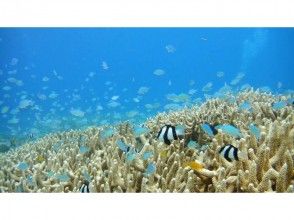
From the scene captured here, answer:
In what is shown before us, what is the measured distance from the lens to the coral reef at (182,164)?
487 cm

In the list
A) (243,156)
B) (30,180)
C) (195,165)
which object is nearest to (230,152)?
(243,156)

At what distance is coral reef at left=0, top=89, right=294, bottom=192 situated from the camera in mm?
4871

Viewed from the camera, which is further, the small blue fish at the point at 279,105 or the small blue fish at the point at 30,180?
the small blue fish at the point at 279,105

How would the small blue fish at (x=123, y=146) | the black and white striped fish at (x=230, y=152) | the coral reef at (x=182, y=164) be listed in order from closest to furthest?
the black and white striped fish at (x=230, y=152) → the coral reef at (x=182, y=164) → the small blue fish at (x=123, y=146)

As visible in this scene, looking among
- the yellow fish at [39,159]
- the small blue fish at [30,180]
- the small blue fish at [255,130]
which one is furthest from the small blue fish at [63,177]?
the small blue fish at [255,130]

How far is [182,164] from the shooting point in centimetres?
538

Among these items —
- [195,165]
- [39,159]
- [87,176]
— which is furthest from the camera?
[39,159]

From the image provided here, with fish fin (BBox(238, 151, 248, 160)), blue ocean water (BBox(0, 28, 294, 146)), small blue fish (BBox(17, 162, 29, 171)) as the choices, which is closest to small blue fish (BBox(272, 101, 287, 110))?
blue ocean water (BBox(0, 28, 294, 146))

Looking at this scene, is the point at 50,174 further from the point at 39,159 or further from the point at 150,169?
the point at 150,169

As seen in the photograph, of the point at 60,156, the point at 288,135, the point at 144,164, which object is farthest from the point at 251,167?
the point at 60,156

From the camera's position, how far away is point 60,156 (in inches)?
251

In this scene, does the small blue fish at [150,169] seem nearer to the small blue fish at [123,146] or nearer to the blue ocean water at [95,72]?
the small blue fish at [123,146]

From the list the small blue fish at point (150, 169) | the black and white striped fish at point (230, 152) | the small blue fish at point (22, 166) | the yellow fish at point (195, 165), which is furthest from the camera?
the small blue fish at point (22, 166)
